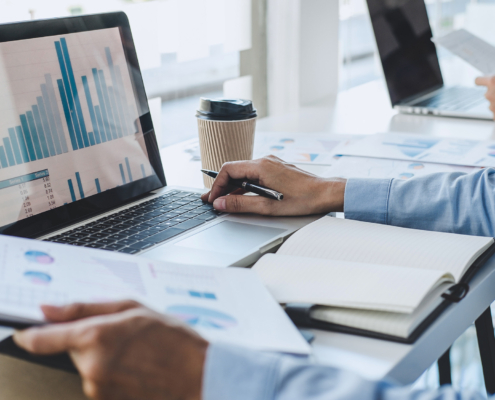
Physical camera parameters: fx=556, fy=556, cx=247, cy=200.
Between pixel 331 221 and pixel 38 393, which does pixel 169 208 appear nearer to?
pixel 331 221

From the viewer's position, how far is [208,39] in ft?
5.56

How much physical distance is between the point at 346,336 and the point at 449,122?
115 cm

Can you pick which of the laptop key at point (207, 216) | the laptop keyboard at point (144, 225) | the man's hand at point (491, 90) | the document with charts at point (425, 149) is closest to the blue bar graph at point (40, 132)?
the laptop keyboard at point (144, 225)

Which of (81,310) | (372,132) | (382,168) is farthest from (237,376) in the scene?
(372,132)

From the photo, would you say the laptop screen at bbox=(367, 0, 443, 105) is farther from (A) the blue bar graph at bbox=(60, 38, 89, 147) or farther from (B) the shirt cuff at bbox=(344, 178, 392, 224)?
(A) the blue bar graph at bbox=(60, 38, 89, 147)

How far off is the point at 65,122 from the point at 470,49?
4.03 feet

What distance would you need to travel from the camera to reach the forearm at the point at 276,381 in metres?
0.39

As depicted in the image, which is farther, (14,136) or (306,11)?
(306,11)

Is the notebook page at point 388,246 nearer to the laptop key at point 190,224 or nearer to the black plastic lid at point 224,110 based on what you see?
the laptop key at point 190,224

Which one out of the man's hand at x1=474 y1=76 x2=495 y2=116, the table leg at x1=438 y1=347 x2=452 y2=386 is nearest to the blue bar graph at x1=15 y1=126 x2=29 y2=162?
the table leg at x1=438 y1=347 x2=452 y2=386

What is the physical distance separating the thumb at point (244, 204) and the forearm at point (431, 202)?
11cm

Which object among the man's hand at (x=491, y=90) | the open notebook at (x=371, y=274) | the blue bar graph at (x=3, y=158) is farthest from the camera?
the man's hand at (x=491, y=90)

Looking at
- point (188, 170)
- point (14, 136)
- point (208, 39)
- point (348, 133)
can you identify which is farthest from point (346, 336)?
point (208, 39)

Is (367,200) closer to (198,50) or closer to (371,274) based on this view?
(371,274)
